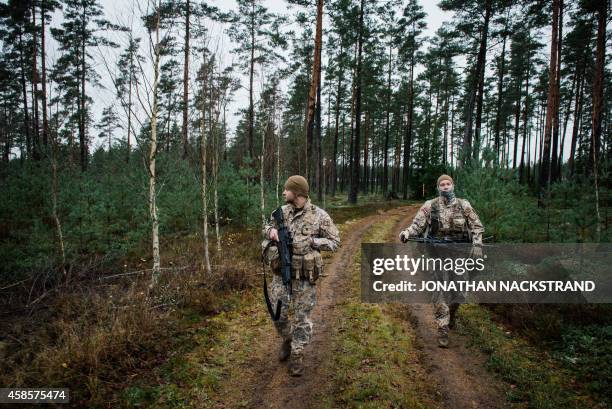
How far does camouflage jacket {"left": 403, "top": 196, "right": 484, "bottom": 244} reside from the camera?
475 cm

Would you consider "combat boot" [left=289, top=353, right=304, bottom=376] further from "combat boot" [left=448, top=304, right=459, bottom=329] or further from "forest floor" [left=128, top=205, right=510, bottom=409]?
"combat boot" [left=448, top=304, right=459, bottom=329]

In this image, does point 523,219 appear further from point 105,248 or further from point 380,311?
point 105,248

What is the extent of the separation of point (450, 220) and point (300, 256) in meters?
2.68

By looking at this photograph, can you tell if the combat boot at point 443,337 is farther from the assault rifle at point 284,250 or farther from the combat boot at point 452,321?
the assault rifle at point 284,250

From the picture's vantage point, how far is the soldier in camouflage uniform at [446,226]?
4637mm

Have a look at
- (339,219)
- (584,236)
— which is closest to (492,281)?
(584,236)

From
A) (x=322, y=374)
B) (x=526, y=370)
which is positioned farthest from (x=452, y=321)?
(x=322, y=374)

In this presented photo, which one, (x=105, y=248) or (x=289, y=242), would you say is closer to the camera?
(x=289, y=242)

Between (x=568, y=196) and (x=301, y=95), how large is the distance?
2041 centimetres

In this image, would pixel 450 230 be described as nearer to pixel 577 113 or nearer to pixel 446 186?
pixel 446 186

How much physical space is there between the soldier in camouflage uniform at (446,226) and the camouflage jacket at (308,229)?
1415 mm

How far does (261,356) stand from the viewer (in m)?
4.38

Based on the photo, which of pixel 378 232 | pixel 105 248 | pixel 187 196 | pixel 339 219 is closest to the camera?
pixel 105 248

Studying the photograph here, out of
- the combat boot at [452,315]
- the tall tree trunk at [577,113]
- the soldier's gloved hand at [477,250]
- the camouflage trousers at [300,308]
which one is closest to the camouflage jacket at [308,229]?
the camouflage trousers at [300,308]
